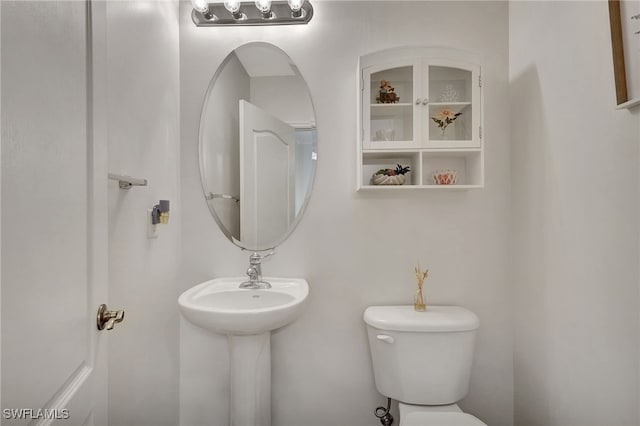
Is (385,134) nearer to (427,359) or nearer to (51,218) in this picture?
(427,359)

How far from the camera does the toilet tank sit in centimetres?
139

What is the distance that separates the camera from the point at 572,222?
3.99ft

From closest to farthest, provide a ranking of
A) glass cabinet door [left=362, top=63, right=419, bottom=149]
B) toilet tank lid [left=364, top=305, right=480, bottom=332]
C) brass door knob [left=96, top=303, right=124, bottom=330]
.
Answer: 1. brass door knob [left=96, top=303, right=124, bottom=330]
2. toilet tank lid [left=364, top=305, right=480, bottom=332]
3. glass cabinet door [left=362, top=63, right=419, bottom=149]

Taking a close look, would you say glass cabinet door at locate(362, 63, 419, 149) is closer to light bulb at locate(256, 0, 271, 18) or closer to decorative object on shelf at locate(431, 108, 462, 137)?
decorative object on shelf at locate(431, 108, 462, 137)

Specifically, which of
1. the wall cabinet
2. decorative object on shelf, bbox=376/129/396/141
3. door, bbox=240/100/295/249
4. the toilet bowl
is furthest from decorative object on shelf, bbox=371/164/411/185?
the toilet bowl

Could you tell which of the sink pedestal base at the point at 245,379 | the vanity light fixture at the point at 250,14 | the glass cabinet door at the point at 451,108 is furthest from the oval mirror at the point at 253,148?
the glass cabinet door at the point at 451,108

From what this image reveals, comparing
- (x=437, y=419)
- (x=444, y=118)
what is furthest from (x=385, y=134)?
(x=437, y=419)

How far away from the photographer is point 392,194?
1642 mm

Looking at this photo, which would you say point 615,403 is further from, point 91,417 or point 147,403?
point 147,403

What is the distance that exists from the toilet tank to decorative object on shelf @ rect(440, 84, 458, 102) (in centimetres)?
94

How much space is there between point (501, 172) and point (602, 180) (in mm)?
561

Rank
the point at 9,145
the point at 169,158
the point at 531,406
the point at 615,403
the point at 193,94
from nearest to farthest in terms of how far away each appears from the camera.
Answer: the point at 9,145 < the point at 615,403 < the point at 531,406 < the point at 169,158 < the point at 193,94

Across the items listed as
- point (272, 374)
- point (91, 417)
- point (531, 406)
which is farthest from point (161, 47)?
point (531, 406)

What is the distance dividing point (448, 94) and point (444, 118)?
0.11m
